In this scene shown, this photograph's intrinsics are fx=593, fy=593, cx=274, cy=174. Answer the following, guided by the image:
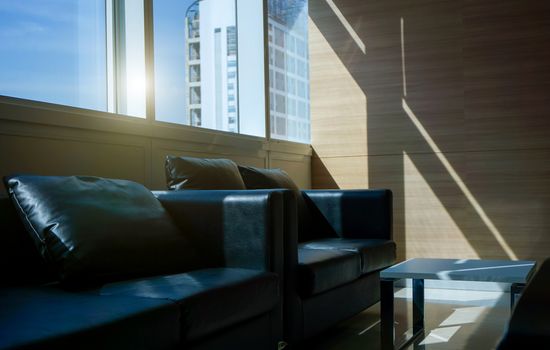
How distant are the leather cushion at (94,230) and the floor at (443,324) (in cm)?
117

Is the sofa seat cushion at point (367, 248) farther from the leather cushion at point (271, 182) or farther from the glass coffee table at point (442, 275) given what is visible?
the glass coffee table at point (442, 275)

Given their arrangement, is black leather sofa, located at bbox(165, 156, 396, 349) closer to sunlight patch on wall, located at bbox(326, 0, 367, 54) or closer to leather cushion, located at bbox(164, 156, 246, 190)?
leather cushion, located at bbox(164, 156, 246, 190)

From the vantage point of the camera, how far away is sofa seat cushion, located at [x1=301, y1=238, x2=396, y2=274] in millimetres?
3322

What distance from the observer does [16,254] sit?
7.27ft

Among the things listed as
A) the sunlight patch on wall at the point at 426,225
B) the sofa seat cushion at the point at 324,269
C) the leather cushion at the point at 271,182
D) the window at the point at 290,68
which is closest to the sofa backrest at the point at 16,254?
the sofa seat cushion at the point at 324,269

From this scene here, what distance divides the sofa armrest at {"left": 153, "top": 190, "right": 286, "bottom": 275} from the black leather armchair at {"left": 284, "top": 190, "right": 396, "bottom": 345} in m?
0.14

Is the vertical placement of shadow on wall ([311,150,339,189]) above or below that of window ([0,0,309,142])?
below

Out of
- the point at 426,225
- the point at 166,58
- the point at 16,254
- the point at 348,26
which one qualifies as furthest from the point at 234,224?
→ the point at 348,26

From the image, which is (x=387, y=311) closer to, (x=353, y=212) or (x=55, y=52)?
(x=353, y=212)

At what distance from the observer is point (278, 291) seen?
8.02 ft

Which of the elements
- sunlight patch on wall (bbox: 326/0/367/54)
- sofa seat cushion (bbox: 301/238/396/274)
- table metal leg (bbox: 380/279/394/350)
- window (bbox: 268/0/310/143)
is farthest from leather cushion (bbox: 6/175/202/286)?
sunlight patch on wall (bbox: 326/0/367/54)

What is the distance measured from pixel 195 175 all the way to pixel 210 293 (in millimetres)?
1235

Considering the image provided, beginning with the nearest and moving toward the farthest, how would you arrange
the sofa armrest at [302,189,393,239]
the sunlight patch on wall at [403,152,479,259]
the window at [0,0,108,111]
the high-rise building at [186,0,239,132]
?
the window at [0,0,108,111] < the sofa armrest at [302,189,393,239] < the high-rise building at [186,0,239,132] < the sunlight patch on wall at [403,152,479,259]

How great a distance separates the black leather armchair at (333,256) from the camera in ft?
8.91
